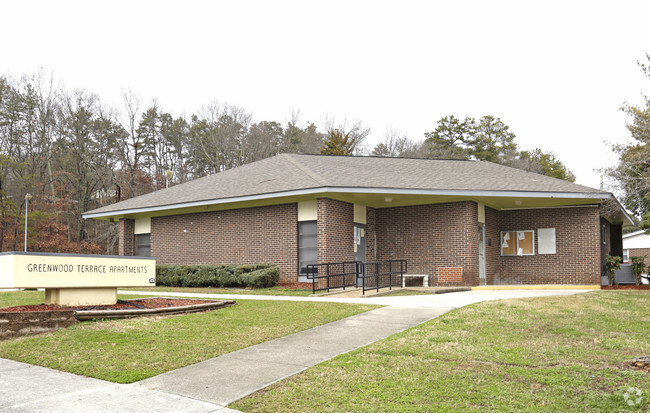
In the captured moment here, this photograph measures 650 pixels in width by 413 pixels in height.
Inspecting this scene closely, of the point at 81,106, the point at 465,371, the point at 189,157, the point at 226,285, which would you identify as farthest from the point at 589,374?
the point at 189,157

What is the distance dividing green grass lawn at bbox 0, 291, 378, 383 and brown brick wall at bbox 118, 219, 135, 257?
14.2m

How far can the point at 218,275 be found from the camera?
18.5 metres

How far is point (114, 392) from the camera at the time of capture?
562cm

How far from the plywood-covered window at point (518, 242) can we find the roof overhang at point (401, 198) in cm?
102

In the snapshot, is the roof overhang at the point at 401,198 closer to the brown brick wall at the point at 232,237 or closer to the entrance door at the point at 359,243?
the brown brick wall at the point at 232,237

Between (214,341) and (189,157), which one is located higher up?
(189,157)

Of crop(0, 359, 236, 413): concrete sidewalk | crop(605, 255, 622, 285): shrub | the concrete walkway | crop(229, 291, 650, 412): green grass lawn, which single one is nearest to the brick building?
crop(605, 255, 622, 285): shrub

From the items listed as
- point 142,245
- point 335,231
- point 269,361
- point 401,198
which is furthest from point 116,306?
point 142,245

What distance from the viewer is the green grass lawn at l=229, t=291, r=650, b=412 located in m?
4.91

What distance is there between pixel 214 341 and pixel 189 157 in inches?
1798

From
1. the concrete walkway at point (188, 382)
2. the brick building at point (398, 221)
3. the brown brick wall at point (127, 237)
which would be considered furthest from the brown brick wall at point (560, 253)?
the brown brick wall at point (127, 237)

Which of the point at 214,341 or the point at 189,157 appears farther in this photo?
the point at 189,157

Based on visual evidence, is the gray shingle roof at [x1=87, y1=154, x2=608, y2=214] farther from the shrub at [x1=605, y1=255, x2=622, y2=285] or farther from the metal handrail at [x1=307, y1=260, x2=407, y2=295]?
the shrub at [x1=605, y1=255, x2=622, y2=285]

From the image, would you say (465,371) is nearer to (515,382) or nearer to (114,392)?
(515,382)
